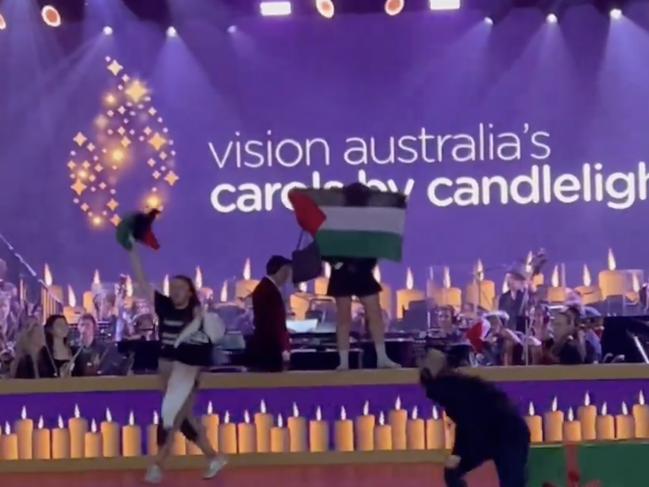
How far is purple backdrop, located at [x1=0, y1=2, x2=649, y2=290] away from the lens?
41.9ft

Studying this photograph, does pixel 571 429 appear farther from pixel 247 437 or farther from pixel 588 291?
pixel 588 291

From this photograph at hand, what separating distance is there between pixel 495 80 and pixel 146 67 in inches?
132

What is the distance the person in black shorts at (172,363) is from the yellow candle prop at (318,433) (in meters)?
0.65

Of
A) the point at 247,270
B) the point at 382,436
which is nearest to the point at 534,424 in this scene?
the point at 382,436

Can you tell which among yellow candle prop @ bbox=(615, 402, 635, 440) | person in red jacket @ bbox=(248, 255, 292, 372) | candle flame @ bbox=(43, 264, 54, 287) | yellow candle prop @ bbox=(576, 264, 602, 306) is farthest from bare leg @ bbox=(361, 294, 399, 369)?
candle flame @ bbox=(43, 264, 54, 287)

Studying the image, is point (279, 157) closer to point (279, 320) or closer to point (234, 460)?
point (279, 320)

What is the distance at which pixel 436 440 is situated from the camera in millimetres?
7367

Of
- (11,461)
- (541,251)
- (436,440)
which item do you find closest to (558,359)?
(436,440)

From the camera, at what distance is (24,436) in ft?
24.1

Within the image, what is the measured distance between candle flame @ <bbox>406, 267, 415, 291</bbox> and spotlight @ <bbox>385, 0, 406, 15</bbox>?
246 cm

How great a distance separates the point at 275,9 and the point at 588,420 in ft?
22.8

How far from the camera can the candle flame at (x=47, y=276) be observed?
13.0 meters

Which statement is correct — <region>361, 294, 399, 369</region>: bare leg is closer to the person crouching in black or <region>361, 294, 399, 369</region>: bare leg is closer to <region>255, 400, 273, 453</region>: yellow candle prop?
<region>255, 400, 273, 453</region>: yellow candle prop

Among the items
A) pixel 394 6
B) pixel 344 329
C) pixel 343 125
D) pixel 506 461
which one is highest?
pixel 394 6
